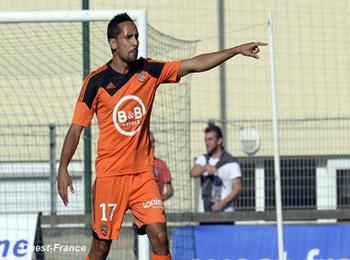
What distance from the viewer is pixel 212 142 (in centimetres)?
1363

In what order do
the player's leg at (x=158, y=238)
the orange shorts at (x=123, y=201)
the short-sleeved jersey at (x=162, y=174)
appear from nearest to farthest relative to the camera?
the player's leg at (x=158, y=238), the orange shorts at (x=123, y=201), the short-sleeved jersey at (x=162, y=174)

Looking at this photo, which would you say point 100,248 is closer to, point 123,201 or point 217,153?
point 123,201

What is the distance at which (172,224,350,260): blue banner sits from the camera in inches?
492

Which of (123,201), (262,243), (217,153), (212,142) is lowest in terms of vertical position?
(262,243)

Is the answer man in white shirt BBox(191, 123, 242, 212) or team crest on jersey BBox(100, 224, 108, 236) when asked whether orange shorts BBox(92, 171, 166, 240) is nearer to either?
team crest on jersey BBox(100, 224, 108, 236)

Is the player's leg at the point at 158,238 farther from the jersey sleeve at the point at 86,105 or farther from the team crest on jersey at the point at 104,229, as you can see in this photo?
the jersey sleeve at the point at 86,105

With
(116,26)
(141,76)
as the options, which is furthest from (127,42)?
(141,76)

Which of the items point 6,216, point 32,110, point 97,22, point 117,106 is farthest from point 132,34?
point 32,110

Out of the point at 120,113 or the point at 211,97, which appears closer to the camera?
the point at 120,113

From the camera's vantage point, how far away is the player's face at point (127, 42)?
9.45m

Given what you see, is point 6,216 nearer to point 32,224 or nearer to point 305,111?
point 32,224

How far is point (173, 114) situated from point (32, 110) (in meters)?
2.03

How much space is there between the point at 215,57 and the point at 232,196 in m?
4.28

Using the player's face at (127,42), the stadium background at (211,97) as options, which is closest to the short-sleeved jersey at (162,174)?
the stadium background at (211,97)
